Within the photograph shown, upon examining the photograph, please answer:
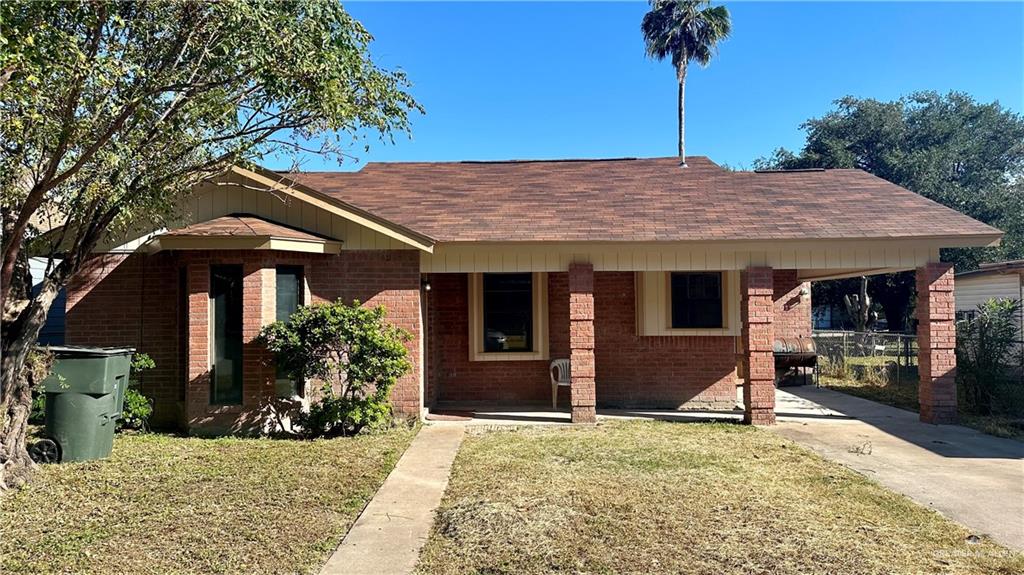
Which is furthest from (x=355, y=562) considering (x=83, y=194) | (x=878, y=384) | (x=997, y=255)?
(x=997, y=255)

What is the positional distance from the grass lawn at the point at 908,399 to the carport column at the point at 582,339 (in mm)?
5574

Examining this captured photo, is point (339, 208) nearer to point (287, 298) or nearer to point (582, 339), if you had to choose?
point (287, 298)

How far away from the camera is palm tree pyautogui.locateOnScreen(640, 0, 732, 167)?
28844 millimetres

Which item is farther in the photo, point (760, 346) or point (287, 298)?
point (760, 346)

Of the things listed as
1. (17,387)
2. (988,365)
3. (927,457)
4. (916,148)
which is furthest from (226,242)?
(916,148)

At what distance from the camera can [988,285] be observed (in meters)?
15.6

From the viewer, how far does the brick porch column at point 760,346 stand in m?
8.93

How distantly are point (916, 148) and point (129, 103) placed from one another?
37.7 meters

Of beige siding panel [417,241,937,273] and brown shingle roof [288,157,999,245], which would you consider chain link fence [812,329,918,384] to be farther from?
beige siding panel [417,241,937,273]

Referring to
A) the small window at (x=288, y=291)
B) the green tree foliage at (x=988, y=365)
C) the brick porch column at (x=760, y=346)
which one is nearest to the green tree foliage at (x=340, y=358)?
the small window at (x=288, y=291)

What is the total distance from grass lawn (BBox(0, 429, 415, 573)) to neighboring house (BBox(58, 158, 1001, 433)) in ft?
5.16

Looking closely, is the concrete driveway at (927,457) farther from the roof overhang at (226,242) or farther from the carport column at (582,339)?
the roof overhang at (226,242)

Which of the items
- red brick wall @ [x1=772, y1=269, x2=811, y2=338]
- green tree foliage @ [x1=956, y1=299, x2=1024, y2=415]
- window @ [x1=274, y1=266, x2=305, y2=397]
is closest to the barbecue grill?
red brick wall @ [x1=772, y1=269, x2=811, y2=338]

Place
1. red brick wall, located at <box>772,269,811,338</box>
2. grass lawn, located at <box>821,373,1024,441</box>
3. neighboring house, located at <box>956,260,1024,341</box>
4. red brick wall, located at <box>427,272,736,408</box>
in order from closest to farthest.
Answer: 1. grass lawn, located at <box>821,373,1024,441</box>
2. red brick wall, located at <box>427,272,736,408</box>
3. neighboring house, located at <box>956,260,1024,341</box>
4. red brick wall, located at <box>772,269,811,338</box>
